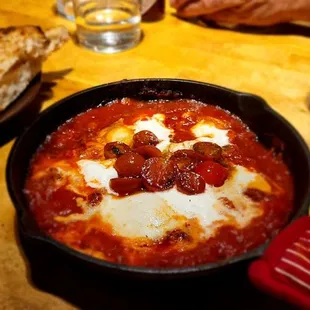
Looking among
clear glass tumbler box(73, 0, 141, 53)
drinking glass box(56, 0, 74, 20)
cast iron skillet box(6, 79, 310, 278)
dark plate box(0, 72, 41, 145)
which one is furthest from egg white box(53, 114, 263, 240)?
drinking glass box(56, 0, 74, 20)

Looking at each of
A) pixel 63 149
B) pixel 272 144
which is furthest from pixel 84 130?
pixel 272 144

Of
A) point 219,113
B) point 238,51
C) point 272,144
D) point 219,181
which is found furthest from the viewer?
point 238,51

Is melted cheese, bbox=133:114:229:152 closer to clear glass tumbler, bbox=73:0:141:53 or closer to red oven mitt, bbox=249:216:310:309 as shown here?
red oven mitt, bbox=249:216:310:309

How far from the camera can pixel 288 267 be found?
0.76m

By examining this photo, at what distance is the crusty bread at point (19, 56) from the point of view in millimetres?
1362

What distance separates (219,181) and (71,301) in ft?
1.22

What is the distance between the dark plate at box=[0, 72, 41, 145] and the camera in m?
1.35

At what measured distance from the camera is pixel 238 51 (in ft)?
6.02

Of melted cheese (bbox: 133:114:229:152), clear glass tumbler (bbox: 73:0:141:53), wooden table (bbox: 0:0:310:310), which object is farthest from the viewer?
clear glass tumbler (bbox: 73:0:141:53)

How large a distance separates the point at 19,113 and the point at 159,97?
365 mm

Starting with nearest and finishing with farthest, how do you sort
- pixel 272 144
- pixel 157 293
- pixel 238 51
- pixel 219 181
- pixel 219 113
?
pixel 157 293, pixel 219 181, pixel 272 144, pixel 219 113, pixel 238 51

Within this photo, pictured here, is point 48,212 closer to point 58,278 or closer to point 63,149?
point 58,278

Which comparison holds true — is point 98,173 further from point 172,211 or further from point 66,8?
point 66,8

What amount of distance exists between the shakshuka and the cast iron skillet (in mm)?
27
